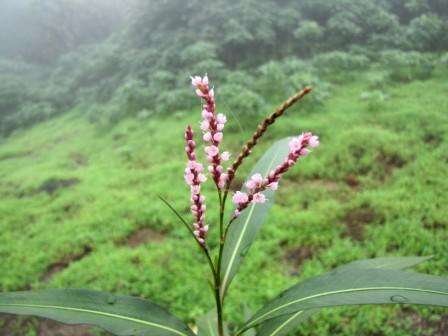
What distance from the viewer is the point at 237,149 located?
5902 millimetres

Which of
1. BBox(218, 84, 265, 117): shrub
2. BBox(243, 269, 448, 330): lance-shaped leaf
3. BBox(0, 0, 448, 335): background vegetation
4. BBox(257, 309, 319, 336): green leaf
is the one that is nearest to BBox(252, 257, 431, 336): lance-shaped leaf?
BBox(257, 309, 319, 336): green leaf

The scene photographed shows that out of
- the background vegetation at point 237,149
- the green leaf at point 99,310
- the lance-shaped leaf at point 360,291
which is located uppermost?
the background vegetation at point 237,149

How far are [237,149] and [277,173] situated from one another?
16.0 ft

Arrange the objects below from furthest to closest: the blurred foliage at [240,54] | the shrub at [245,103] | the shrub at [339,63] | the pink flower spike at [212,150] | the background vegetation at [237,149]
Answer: the shrub at [339,63], the blurred foliage at [240,54], the shrub at [245,103], the background vegetation at [237,149], the pink flower spike at [212,150]

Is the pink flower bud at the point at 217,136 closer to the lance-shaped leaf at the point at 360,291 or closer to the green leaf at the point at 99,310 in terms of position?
the lance-shaped leaf at the point at 360,291

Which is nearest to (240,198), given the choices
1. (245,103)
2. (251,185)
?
(251,185)

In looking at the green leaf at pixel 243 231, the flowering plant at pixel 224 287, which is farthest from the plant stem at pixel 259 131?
the green leaf at pixel 243 231

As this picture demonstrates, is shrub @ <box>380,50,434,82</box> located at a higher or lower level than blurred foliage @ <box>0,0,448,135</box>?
lower

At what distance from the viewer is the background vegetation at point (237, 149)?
3.46 metres

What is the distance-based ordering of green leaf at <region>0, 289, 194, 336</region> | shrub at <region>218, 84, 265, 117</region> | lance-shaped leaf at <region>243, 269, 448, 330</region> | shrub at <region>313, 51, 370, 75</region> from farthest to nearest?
shrub at <region>313, 51, 370, 75</region>, shrub at <region>218, 84, 265, 117</region>, green leaf at <region>0, 289, 194, 336</region>, lance-shaped leaf at <region>243, 269, 448, 330</region>

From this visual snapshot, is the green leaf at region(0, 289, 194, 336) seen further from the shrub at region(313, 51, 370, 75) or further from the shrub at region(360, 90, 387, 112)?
the shrub at region(313, 51, 370, 75)

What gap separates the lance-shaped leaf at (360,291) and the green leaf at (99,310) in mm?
335

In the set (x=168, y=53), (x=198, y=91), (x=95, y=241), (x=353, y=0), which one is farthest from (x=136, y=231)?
(x=353, y=0)

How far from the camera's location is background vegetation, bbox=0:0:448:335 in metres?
3.46
